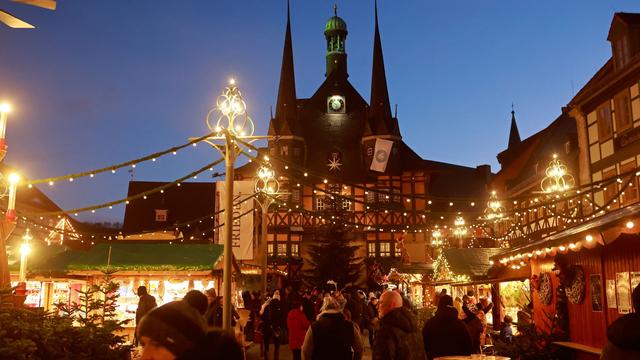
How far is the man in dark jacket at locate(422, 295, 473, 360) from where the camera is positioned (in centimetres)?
780

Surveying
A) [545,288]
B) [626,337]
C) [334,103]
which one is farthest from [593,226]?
[334,103]

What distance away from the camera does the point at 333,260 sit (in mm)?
42469

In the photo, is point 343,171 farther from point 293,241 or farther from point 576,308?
point 576,308

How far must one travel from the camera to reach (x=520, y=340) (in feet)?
38.0

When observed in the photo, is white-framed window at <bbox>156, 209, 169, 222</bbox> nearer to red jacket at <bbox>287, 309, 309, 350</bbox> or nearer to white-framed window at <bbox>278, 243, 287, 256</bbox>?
white-framed window at <bbox>278, 243, 287, 256</bbox>

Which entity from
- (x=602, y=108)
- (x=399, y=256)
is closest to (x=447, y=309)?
(x=602, y=108)

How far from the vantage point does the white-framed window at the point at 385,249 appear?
51219mm

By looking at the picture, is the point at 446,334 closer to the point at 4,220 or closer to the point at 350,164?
the point at 4,220

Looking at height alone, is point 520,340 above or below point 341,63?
below

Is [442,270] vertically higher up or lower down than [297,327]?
higher up

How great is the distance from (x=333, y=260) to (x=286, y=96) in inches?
749

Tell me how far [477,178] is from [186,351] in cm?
7518

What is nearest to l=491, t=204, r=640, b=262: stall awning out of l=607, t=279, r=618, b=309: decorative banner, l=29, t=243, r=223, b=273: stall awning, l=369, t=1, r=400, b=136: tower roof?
l=607, t=279, r=618, b=309: decorative banner

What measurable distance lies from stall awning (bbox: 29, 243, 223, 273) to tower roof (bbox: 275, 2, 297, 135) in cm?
3565
